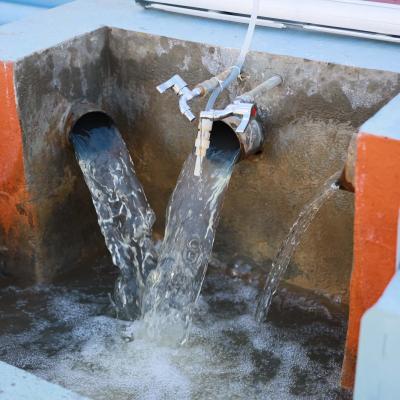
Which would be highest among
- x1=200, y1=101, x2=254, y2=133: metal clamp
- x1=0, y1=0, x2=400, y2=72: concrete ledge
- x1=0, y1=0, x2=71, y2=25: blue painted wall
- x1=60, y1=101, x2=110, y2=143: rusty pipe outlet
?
x1=0, y1=0, x2=400, y2=72: concrete ledge

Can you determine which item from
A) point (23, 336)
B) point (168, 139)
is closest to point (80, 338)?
point (23, 336)

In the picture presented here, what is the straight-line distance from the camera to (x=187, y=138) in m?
3.07

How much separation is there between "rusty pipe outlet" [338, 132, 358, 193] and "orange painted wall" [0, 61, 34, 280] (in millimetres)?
1098

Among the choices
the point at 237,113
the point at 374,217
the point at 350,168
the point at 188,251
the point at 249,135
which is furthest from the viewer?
the point at 188,251

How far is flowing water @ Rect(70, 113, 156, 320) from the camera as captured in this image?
9.57ft

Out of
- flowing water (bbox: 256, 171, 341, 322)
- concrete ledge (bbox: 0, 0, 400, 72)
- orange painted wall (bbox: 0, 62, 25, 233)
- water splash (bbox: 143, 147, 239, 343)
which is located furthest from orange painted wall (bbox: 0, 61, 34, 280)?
flowing water (bbox: 256, 171, 341, 322)

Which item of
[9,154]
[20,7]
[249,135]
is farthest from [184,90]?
[20,7]

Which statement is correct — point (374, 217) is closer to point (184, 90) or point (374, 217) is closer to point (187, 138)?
point (184, 90)

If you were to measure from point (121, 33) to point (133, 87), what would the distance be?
21cm

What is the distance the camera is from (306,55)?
107 inches

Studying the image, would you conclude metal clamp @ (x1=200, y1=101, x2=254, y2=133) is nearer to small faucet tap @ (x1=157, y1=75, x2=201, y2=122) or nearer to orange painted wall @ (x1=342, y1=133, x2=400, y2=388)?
small faucet tap @ (x1=157, y1=75, x2=201, y2=122)

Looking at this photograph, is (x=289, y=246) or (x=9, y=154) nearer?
(x=9, y=154)

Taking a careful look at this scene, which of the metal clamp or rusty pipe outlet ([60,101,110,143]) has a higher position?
the metal clamp

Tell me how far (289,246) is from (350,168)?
0.64 meters
